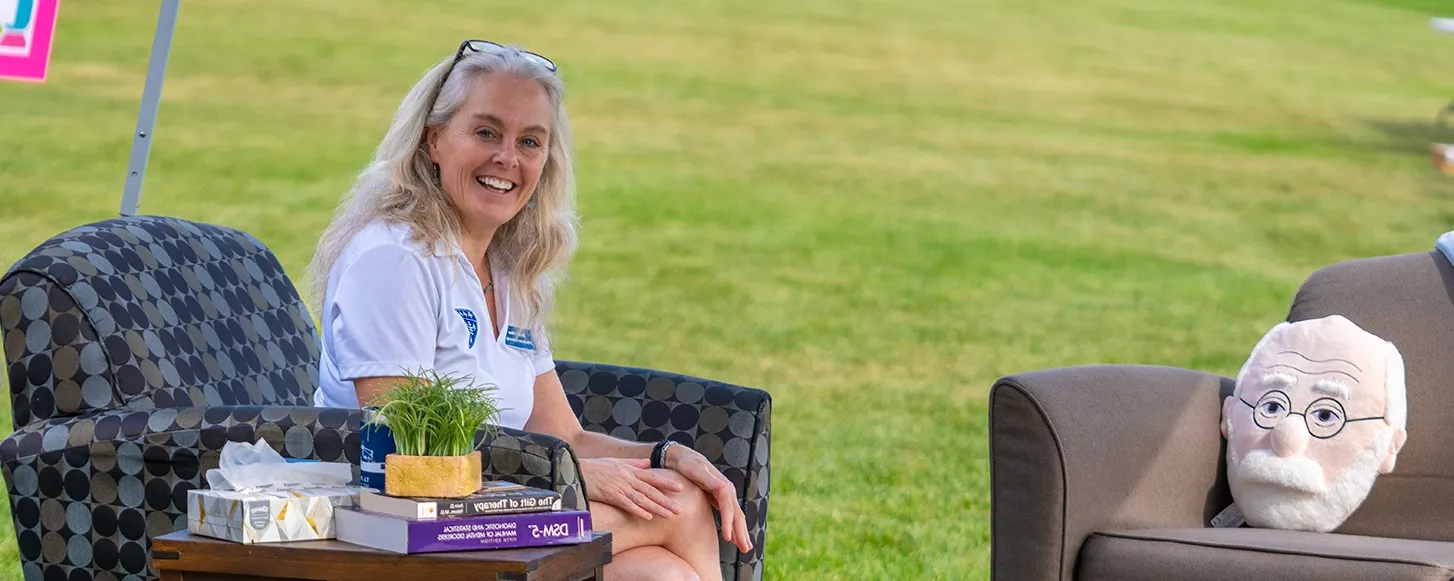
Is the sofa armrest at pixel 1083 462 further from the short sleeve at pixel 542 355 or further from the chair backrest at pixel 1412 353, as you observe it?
the short sleeve at pixel 542 355

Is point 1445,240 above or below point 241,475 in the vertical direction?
above

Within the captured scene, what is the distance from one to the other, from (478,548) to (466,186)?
2.58 ft

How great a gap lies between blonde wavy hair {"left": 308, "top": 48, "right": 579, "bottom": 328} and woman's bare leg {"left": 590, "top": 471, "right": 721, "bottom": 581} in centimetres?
39

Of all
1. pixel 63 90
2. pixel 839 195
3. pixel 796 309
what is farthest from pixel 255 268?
pixel 63 90

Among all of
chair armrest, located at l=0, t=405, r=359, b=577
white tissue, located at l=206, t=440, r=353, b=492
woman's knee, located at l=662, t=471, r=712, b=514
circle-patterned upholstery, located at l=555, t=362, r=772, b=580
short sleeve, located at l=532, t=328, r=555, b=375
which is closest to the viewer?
white tissue, located at l=206, t=440, r=353, b=492

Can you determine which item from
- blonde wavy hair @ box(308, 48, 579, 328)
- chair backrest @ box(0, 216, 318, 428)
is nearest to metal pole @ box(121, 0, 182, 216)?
chair backrest @ box(0, 216, 318, 428)

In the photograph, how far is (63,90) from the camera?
12.6 m

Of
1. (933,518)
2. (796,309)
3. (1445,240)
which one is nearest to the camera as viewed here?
(1445,240)

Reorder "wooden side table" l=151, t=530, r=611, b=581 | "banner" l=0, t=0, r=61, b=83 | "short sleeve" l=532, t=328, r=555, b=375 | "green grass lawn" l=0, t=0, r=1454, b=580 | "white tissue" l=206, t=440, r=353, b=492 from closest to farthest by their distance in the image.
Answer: "wooden side table" l=151, t=530, r=611, b=581
"white tissue" l=206, t=440, r=353, b=492
"short sleeve" l=532, t=328, r=555, b=375
"banner" l=0, t=0, r=61, b=83
"green grass lawn" l=0, t=0, r=1454, b=580

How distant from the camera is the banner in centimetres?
449

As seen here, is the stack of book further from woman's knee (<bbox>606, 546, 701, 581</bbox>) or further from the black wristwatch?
the black wristwatch

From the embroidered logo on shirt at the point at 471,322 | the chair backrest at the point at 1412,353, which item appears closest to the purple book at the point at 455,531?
the embroidered logo on shirt at the point at 471,322

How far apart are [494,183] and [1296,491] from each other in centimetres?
138

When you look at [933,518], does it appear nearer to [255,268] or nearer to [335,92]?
[255,268]
